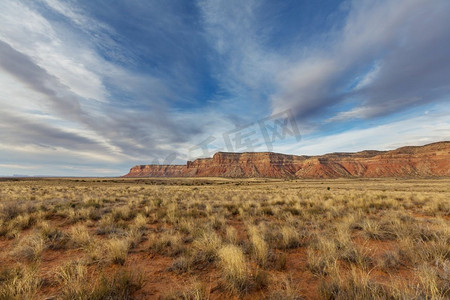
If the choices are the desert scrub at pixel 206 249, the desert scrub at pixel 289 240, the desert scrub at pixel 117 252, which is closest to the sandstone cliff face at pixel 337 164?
the desert scrub at pixel 289 240

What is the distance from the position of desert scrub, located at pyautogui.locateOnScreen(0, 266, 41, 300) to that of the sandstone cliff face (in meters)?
139

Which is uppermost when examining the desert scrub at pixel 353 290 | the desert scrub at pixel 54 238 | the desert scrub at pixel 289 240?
the desert scrub at pixel 54 238

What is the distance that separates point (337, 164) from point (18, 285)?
537 feet

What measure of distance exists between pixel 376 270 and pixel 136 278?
459 centimetres

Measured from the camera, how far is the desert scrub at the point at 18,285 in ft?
8.64

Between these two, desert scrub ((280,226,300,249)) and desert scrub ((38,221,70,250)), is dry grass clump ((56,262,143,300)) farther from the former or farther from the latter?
desert scrub ((280,226,300,249))

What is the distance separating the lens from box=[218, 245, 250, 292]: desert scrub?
126 inches

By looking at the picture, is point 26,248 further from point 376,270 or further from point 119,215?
point 376,270

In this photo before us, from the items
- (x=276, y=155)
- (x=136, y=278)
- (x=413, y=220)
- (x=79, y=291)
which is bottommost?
(x=413, y=220)

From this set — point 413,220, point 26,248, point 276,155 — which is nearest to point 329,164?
point 276,155

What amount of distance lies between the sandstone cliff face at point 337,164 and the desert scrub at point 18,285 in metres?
139

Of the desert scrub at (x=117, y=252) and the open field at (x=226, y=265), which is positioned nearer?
the open field at (x=226, y=265)

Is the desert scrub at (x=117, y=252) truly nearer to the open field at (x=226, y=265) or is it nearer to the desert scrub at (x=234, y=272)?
the open field at (x=226, y=265)

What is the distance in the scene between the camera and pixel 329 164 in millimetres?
140125
